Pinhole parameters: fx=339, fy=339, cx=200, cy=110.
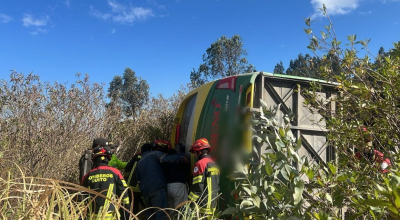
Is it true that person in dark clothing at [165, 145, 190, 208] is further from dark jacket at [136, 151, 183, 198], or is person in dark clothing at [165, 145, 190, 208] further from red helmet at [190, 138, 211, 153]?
red helmet at [190, 138, 211, 153]

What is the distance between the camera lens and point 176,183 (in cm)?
483

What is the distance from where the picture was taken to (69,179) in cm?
625

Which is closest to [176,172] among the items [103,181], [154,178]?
[154,178]

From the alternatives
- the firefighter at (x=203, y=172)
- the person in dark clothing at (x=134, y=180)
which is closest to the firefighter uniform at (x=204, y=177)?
the firefighter at (x=203, y=172)

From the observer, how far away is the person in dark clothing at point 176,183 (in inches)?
188

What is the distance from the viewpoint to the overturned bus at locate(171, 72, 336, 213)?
374 cm

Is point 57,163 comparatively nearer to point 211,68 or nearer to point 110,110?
point 110,110

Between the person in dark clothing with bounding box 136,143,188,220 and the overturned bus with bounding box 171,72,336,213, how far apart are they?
0.64m

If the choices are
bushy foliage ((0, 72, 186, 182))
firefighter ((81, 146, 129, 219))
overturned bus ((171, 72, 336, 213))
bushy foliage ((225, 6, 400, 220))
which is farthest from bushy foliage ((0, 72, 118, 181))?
bushy foliage ((225, 6, 400, 220))

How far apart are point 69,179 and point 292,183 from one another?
5.60 meters

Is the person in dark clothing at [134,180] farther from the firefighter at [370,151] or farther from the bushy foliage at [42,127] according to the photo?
the firefighter at [370,151]

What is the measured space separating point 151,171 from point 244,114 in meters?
1.93

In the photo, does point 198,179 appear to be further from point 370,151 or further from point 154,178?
point 370,151

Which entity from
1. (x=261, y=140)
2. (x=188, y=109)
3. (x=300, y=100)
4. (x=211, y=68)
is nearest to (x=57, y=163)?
(x=188, y=109)
